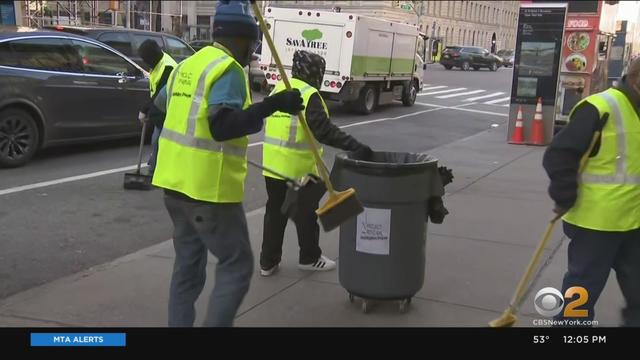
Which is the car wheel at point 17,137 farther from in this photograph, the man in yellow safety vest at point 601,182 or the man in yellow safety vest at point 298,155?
the man in yellow safety vest at point 601,182

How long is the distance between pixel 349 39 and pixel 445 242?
35.3 feet

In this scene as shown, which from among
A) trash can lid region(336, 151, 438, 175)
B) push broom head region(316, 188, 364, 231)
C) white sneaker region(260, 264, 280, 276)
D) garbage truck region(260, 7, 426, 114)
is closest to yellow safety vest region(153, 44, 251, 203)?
push broom head region(316, 188, 364, 231)

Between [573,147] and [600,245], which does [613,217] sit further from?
[573,147]

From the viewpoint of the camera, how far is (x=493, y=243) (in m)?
6.06

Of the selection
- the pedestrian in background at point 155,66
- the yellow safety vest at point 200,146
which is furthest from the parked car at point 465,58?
the yellow safety vest at point 200,146

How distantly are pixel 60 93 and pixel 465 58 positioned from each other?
132 feet

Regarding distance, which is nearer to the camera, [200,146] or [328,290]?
[200,146]

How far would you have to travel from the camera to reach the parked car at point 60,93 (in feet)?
28.1

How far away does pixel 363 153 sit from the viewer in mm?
4402

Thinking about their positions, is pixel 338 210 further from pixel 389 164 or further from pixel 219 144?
pixel 219 144

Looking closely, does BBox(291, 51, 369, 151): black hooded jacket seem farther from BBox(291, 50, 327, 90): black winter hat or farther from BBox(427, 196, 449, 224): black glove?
BBox(427, 196, 449, 224): black glove

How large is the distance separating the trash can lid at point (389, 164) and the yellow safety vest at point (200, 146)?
3.20 ft
